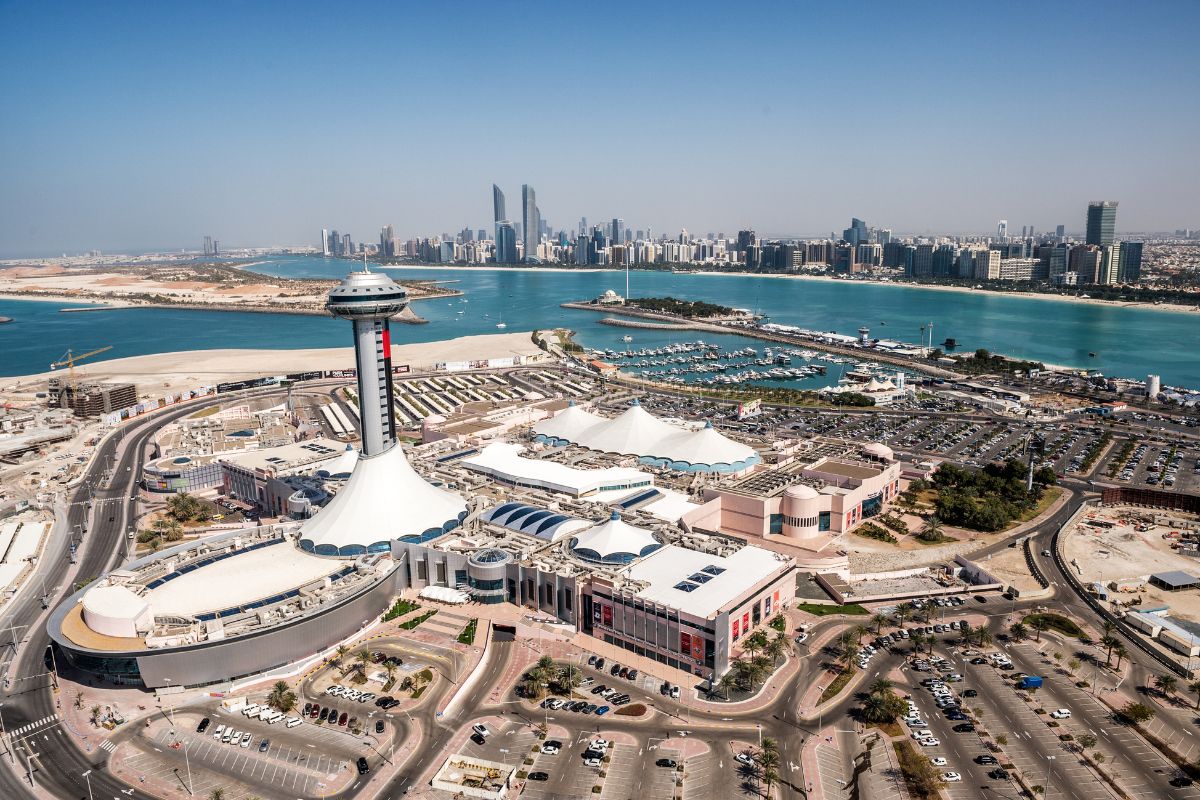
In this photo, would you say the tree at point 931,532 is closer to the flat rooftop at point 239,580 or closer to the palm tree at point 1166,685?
the palm tree at point 1166,685

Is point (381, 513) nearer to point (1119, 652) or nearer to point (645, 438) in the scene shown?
point (645, 438)

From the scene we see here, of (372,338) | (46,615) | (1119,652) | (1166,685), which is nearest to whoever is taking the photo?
(1166,685)

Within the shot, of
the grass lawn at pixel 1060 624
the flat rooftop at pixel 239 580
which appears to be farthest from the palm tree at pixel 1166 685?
the flat rooftop at pixel 239 580

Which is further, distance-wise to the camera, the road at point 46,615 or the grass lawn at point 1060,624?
the grass lawn at point 1060,624

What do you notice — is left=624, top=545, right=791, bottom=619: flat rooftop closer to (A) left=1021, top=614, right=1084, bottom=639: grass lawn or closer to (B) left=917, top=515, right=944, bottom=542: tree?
(A) left=1021, top=614, right=1084, bottom=639: grass lawn

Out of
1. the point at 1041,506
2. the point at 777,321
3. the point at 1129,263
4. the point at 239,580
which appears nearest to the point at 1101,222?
the point at 1129,263
